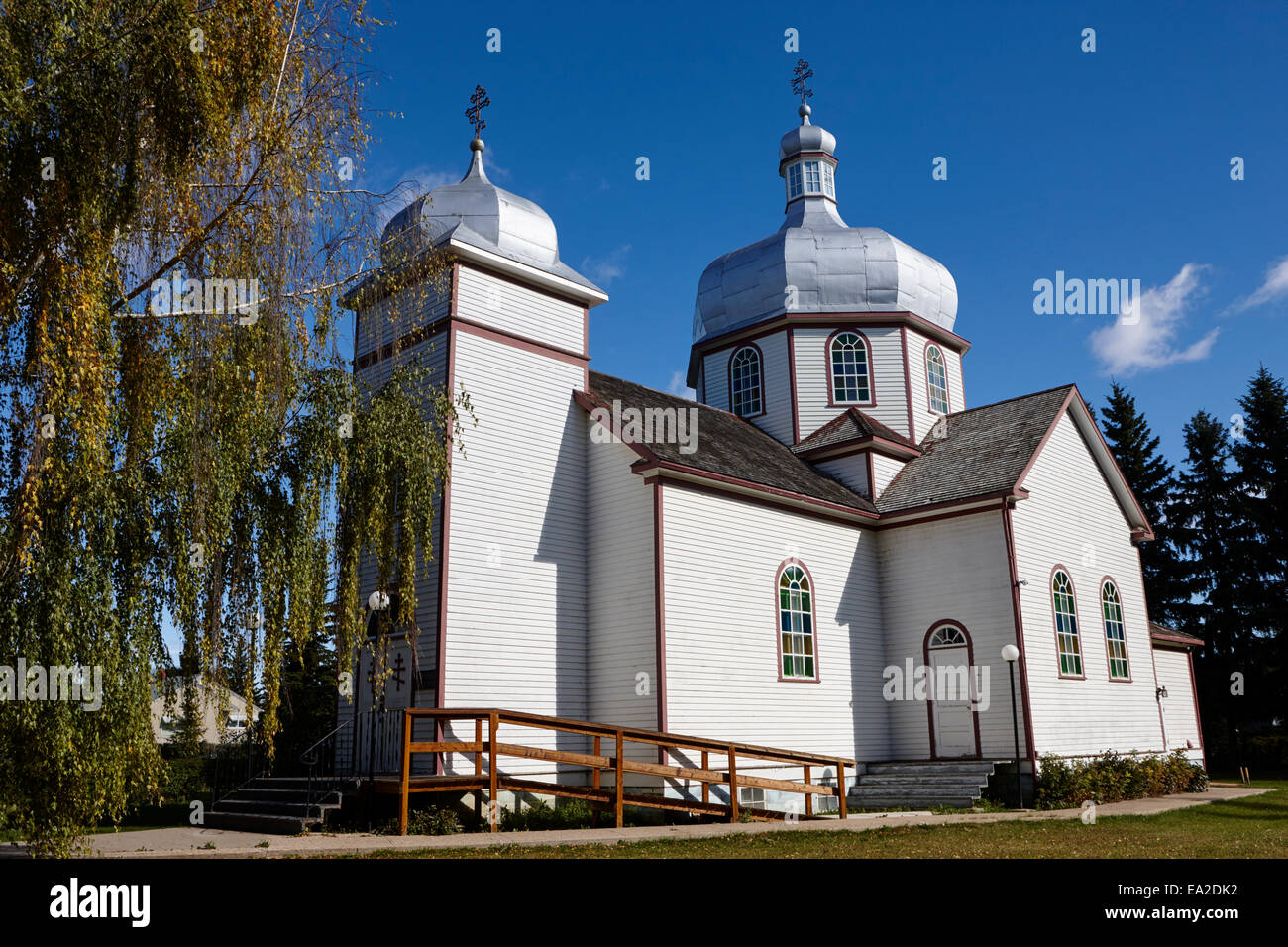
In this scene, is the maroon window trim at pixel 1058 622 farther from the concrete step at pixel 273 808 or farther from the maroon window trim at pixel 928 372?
the concrete step at pixel 273 808

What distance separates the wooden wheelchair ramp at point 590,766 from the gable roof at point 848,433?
7703 mm

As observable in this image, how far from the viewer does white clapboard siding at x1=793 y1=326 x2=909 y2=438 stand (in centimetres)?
2303

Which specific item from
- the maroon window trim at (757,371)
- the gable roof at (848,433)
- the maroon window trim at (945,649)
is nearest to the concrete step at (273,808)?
the maroon window trim at (945,649)

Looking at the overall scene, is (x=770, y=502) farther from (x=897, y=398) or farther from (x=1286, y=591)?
(x=1286, y=591)

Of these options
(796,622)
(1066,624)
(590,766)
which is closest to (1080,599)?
(1066,624)

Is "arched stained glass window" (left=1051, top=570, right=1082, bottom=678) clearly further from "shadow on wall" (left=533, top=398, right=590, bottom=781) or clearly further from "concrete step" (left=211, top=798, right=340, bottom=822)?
"concrete step" (left=211, top=798, right=340, bottom=822)

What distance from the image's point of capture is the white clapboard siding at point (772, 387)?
76.1 feet

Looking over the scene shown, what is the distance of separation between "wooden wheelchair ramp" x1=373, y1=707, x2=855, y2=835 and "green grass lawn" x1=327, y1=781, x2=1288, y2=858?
203 cm

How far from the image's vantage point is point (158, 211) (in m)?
8.62

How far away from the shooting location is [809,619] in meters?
18.5

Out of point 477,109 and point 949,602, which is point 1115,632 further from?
point 477,109

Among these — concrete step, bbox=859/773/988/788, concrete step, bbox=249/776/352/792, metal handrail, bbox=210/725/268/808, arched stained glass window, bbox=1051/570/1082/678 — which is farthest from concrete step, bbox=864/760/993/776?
metal handrail, bbox=210/725/268/808

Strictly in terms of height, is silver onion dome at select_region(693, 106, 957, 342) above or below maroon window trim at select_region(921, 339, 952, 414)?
above

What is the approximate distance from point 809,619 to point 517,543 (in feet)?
18.9
